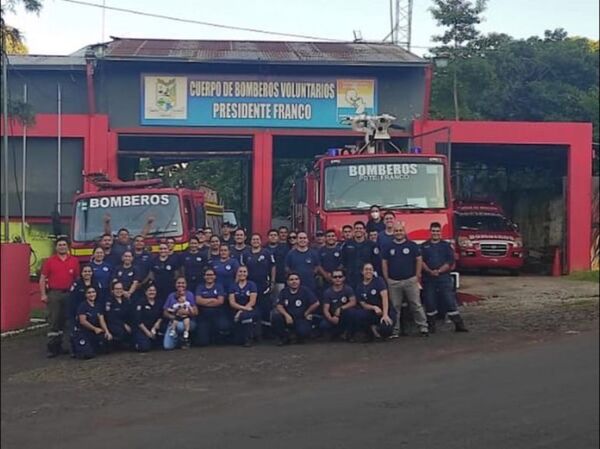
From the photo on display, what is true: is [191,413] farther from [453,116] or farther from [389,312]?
[453,116]

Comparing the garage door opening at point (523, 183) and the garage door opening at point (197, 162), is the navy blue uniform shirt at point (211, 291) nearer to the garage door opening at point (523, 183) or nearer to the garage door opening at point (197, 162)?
the garage door opening at point (197, 162)

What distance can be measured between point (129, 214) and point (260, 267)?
6.98 feet

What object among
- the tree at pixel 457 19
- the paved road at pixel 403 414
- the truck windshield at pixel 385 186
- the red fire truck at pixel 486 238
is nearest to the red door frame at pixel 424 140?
the red fire truck at pixel 486 238

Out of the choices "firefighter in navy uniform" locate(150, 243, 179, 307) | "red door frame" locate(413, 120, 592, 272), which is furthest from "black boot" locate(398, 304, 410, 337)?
"red door frame" locate(413, 120, 592, 272)

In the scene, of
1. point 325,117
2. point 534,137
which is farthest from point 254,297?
point 534,137

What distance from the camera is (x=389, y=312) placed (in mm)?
9641

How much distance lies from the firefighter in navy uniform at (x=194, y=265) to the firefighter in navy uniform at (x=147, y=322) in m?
0.55

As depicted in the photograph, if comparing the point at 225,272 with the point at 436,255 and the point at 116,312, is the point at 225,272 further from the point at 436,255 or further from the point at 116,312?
the point at 436,255

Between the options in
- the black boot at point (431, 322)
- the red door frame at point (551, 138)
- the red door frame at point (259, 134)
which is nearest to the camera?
the black boot at point (431, 322)

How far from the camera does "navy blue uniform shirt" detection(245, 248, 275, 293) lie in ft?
33.3

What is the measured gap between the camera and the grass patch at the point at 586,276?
20.2 feet

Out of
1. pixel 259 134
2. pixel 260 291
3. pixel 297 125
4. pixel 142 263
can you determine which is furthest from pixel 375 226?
pixel 259 134

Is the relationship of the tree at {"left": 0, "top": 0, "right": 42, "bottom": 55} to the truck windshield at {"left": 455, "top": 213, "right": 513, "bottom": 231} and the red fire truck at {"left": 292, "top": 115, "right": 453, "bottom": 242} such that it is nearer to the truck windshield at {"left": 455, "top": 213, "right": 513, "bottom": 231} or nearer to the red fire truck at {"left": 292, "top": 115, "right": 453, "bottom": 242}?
the red fire truck at {"left": 292, "top": 115, "right": 453, "bottom": 242}

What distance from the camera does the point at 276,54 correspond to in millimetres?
12336
